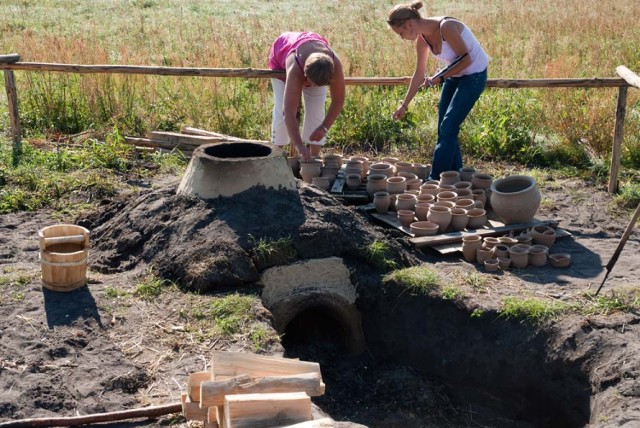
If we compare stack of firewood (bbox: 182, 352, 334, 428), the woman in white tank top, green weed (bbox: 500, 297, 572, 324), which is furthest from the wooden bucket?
the woman in white tank top

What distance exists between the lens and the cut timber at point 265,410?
3.72 meters

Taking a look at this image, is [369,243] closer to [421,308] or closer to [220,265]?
[421,308]

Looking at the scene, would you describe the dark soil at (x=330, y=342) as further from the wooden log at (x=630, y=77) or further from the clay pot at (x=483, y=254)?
the wooden log at (x=630, y=77)

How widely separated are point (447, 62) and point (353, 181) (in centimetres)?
145

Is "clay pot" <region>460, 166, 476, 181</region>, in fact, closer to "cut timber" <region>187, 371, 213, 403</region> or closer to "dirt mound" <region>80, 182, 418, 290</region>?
"dirt mound" <region>80, 182, 418, 290</region>

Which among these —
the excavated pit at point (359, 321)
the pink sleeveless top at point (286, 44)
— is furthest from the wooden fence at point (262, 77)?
the excavated pit at point (359, 321)

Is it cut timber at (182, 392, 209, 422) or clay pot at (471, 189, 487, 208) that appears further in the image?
clay pot at (471, 189, 487, 208)

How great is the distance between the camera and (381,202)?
749 cm

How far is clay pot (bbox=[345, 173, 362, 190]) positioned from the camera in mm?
7859

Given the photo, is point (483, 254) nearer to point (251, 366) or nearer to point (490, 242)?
point (490, 242)

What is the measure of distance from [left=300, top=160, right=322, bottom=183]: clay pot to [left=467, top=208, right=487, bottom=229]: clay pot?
1.55 m

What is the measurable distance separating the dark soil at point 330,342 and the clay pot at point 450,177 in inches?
40.4

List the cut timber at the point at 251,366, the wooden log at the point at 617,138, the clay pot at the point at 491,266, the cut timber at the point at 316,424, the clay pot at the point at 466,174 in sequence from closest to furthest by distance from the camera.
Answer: the cut timber at the point at 316,424 → the cut timber at the point at 251,366 → the clay pot at the point at 491,266 → the clay pot at the point at 466,174 → the wooden log at the point at 617,138

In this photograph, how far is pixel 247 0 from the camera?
25766 mm
